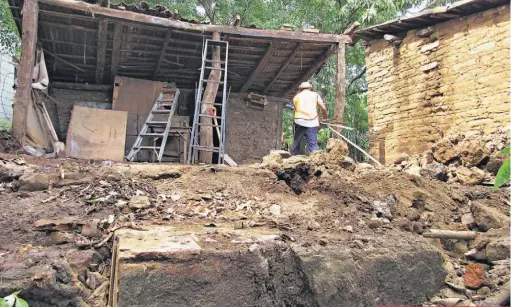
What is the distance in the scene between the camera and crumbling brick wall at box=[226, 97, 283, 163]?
9.00 metres

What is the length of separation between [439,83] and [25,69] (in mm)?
7073

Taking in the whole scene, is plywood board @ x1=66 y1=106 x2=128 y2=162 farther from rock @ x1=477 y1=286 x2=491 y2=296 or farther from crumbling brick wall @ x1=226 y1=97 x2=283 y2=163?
rock @ x1=477 y1=286 x2=491 y2=296

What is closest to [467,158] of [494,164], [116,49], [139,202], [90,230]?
[494,164]

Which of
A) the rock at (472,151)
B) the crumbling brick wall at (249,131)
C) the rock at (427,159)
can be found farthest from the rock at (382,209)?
the crumbling brick wall at (249,131)

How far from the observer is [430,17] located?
275 inches

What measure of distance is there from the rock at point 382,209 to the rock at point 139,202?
7.84ft

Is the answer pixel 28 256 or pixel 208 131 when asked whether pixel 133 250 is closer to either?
pixel 28 256

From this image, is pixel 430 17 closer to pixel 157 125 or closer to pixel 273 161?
pixel 273 161

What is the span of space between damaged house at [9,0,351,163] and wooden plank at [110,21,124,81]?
0.07 ft

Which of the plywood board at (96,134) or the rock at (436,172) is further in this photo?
the plywood board at (96,134)

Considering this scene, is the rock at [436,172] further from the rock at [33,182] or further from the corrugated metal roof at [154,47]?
the rock at [33,182]

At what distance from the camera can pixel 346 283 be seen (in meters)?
2.83

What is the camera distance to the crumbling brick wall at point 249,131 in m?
9.00

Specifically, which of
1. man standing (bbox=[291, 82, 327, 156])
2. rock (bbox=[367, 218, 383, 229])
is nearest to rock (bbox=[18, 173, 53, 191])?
rock (bbox=[367, 218, 383, 229])
